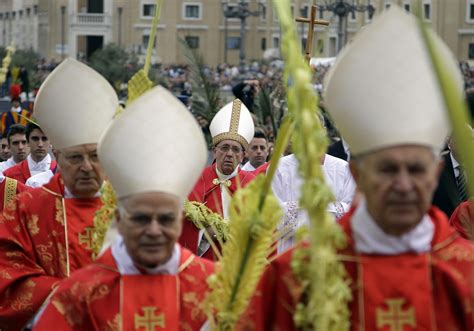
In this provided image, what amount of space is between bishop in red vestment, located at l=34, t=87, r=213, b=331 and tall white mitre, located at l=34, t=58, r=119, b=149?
4.75ft

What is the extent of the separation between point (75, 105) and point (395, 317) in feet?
9.55

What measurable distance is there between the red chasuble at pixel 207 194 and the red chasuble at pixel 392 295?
186 inches

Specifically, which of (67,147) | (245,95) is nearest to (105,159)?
(67,147)

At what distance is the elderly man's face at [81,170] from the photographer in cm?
638

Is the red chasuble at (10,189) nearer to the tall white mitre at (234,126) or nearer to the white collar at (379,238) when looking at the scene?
the tall white mitre at (234,126)

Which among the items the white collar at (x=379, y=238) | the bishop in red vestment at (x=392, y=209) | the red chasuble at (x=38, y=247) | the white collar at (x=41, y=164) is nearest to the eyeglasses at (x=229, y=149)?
the white collar at (x=41, y=164)

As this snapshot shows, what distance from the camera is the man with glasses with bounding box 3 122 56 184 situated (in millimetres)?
11359

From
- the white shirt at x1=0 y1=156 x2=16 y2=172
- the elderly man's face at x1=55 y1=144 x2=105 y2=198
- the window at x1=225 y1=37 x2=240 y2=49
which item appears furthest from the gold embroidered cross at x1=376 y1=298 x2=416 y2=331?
the window at x1=225 y1=37 x2=240 y2=49

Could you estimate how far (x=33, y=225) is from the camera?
260 inches

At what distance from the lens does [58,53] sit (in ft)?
285

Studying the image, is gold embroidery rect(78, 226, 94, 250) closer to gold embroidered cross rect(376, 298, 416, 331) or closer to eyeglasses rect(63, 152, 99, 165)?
eyeglasses rect(63, 152, 99, 165)

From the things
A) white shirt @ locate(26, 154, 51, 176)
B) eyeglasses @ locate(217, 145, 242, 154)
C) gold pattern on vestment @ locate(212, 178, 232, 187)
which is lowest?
white shirt @ locate(26, 154, 51, 176)

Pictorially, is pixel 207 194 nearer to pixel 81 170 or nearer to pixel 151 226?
pixel 81 170

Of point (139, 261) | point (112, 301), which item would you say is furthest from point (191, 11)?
point (139, 261)
